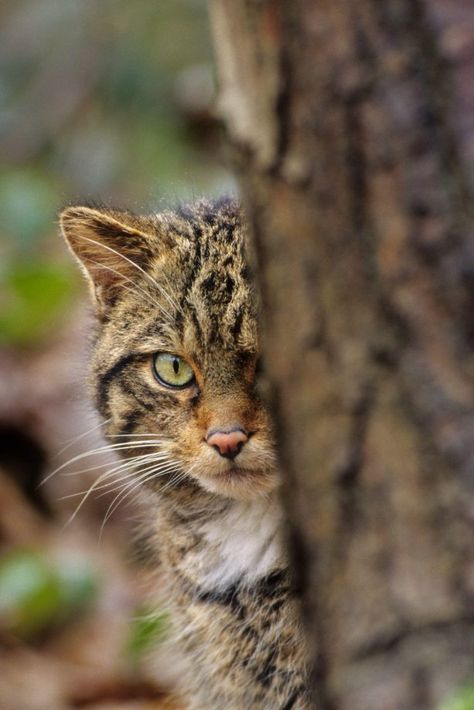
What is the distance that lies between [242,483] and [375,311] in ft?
4.31

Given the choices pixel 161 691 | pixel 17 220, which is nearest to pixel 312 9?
pixel 161 691

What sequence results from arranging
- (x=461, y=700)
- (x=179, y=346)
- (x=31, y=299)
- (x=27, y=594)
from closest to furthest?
(x=461, y=700), (x=179, y=346), (x=27, y=594), (x=31, y=299)

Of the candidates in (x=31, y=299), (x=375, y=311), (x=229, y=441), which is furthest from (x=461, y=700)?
(x=31, y=299)

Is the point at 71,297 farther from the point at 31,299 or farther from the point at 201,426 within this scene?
the point at 201,426

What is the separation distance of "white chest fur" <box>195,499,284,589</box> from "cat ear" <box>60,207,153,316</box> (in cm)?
74

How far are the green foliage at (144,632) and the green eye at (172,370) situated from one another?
104 cm

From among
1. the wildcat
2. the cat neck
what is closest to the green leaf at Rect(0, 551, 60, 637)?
the wildcat

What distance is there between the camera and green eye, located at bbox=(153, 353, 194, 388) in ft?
9.61

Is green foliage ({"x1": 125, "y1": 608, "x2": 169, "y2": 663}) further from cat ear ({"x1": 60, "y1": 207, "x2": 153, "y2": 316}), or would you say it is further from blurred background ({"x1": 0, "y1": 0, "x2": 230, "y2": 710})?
cat ear ({"x1": 60, "y1": 207, "x2": 153, "y2": 316})

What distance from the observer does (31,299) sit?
6.11m

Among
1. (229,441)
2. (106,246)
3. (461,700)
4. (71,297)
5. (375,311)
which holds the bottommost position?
(461,700)

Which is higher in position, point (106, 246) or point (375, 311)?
point (106, 246)

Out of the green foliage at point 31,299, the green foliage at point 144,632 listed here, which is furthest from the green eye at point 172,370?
the green foliage at point 31,299

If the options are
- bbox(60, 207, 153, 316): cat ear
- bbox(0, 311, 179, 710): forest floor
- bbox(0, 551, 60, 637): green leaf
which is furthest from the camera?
bbox(0, 551, 60, 637): green leaf
